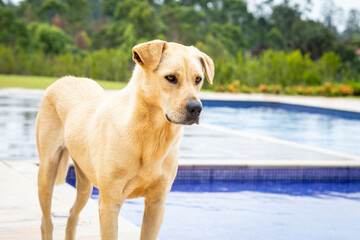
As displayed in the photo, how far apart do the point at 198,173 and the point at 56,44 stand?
34283 mm

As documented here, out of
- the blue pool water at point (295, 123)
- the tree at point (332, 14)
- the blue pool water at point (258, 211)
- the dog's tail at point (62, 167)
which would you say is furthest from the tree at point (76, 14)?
the dog's tail at point (62, 167)

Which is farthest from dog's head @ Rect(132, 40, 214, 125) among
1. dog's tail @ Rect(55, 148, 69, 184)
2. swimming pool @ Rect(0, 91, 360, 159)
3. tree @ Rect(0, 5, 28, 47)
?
tree @ Rect(0, 5, 28, 47)

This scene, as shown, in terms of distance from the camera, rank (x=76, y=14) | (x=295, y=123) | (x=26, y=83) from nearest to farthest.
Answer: (x=295, y=123)
(x=26, y=83)
(x=76, y=14)

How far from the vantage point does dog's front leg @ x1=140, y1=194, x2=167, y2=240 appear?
8.45 feet

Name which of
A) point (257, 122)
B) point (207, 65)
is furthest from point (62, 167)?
point (257, 122)

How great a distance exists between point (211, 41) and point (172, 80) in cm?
3055

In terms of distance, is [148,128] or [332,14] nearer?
[148,128]

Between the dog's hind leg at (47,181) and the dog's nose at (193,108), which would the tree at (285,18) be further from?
the dog's nose at (193,108)

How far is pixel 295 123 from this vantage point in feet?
46.2

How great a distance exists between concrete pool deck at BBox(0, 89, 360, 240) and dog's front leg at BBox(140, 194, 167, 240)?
1046 millimetres

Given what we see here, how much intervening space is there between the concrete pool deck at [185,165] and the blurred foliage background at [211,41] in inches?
573

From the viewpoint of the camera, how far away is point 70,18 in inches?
1889

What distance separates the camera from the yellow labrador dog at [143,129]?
2.21 metres

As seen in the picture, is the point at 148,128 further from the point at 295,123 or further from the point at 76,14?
the point at 76,14
